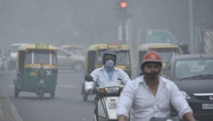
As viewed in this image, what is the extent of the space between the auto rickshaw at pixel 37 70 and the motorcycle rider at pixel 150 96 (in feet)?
64.8

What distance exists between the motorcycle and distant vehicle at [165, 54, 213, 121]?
11.4ft

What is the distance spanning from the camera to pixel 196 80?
49.9 ft

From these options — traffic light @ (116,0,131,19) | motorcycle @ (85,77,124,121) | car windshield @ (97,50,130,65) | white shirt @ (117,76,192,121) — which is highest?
traffic light @ (116,0,131,19)

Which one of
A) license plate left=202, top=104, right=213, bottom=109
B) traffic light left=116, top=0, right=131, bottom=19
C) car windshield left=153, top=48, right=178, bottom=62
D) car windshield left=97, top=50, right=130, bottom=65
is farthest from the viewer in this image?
car windshield left=153, top=48, right=178, bottom=62

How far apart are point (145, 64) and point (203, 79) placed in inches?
319

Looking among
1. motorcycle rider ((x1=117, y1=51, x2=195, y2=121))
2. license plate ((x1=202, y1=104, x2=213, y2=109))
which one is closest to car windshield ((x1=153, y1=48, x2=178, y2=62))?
license plate ((x1=202, y1=104, x2=213, y2=109))

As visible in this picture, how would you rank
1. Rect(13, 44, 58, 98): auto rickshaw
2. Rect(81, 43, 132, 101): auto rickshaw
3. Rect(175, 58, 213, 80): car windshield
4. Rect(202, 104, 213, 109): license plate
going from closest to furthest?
1. Rect(202, 104, 213, 109): license plate
2. Rect(175, 58, 213, 80): car windshield
3. Rect(81, 43, 132, 101): auto rickshaw
4. Rect(13, 44, 58, 98): auto rickshaw

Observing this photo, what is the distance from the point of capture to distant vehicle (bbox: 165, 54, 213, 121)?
47.3ft

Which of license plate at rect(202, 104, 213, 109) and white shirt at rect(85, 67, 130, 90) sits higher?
white shirt at rect(85, 67, 130, 90)

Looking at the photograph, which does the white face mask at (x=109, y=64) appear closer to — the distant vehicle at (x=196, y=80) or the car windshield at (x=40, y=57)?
the distant vehicle at (x=196, y=80)

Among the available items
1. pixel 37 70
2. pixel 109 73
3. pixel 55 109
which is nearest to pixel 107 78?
pixel 109 73

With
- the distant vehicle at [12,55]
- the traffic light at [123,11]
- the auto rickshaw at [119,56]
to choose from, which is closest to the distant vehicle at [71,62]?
the distant vehicle at [12,55]

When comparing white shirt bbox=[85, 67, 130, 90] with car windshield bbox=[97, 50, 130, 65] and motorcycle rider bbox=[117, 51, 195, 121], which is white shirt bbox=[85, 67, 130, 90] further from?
car windshield bbox=[97, 50, 130, 65]

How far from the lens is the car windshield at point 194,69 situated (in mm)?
15523
